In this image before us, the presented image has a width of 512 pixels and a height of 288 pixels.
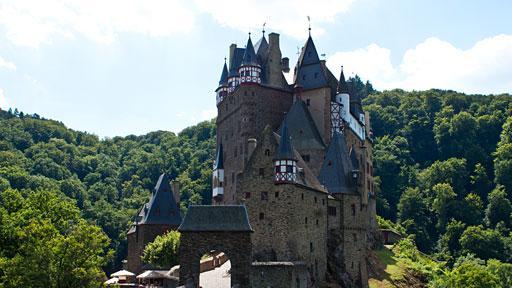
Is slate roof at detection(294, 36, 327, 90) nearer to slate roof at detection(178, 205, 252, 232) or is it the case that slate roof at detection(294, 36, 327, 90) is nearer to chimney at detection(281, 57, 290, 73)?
chimney at detection(281, 57, 290, 73)

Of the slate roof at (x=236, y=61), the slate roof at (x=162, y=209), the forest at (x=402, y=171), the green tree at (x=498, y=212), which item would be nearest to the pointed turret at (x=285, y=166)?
the slate roof at (x=162, y=209)

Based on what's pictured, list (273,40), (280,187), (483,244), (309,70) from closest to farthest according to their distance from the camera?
1. (280,187)
2. (309,70)
3. (273,40)
4. (483,244)

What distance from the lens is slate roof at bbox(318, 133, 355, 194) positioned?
61.2m

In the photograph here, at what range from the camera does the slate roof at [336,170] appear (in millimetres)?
61156

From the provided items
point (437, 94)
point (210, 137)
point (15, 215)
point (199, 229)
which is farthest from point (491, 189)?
point (15, 215)

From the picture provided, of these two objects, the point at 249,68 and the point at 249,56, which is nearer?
the point at 249,68

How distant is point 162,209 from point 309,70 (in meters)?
23.2

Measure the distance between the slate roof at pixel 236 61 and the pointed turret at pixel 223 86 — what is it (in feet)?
9.86

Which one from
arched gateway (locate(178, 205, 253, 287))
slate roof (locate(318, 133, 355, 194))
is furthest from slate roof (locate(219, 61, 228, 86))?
arched gateway (locate(178, 205, 253, 287))

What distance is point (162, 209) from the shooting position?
75000 mm

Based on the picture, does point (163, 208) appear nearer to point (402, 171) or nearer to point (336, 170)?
point (336, 170)

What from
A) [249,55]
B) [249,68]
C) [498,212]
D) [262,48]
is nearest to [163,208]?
[249,68]

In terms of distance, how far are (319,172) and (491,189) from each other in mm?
78325

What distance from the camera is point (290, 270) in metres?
48.0
